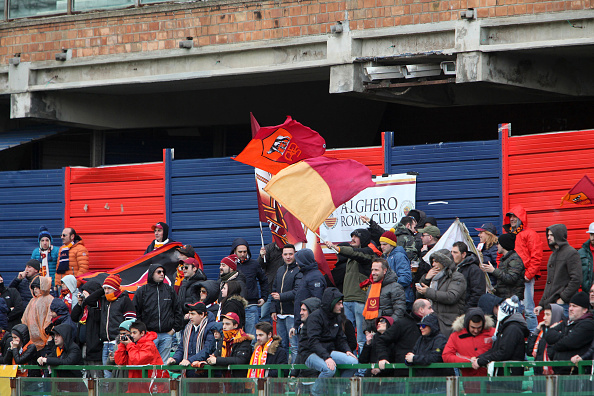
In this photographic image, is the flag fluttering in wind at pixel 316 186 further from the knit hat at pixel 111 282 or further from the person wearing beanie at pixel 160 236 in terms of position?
the person wearing beanie at pixel 160 236

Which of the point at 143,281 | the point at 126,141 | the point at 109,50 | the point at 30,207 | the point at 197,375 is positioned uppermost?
the point at 109,50

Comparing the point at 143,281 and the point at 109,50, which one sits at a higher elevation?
the point at 109,50

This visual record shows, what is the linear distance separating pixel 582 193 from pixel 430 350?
4.11m

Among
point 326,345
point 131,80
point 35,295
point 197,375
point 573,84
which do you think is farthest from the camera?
point 131,80

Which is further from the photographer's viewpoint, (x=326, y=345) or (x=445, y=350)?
(x=326, y=345)

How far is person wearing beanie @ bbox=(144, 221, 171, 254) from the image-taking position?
16672 millimetres

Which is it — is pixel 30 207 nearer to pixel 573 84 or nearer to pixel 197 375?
pixel 197 375

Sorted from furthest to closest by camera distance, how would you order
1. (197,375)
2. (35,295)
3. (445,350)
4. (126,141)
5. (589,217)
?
(126,141) → (35,295) → (589,217) → (197,375) → (445,350)

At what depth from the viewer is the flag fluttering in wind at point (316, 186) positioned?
13.9 metres

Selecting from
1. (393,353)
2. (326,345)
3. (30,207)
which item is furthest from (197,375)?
(30,207)

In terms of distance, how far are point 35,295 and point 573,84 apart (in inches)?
374

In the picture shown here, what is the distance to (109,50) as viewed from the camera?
19484 millimetres

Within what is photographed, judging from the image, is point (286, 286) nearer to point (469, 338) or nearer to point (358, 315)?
point (358, 315)

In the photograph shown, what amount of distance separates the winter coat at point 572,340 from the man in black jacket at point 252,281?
4938 mm
